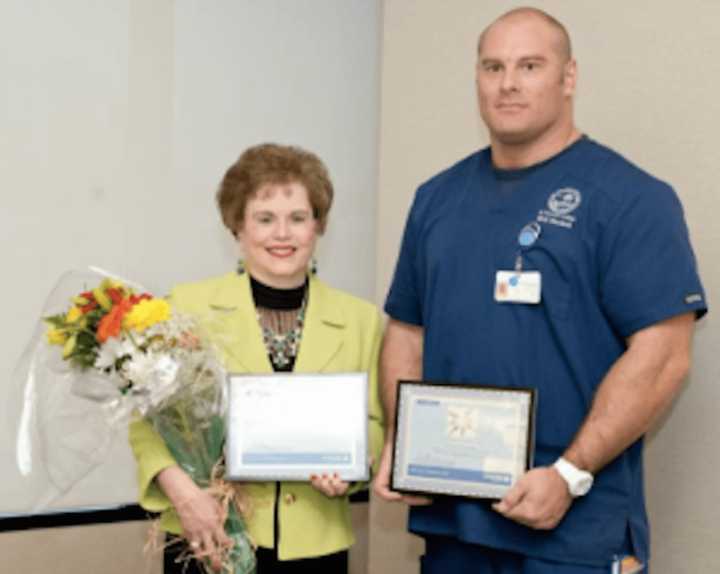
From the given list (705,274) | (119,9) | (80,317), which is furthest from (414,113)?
(80,317)

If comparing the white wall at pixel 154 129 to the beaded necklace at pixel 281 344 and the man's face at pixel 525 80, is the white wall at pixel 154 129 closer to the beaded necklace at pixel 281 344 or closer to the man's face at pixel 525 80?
the beaded necklace at pixel 281 344

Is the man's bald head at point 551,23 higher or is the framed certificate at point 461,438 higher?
the man's bald head at point 551,23

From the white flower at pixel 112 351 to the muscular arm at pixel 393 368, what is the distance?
640 mm

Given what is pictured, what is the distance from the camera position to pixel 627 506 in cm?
210

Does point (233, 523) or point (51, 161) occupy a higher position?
point (51, 161)

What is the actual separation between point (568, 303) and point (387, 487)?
0.59 m

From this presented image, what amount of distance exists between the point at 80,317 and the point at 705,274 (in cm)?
153

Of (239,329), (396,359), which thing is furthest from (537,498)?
(239,329)

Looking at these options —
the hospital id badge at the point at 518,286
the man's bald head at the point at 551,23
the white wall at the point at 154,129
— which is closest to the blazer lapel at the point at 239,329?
the hospital id badge at the point at 518,286

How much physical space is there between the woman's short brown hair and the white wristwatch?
2.70 feet

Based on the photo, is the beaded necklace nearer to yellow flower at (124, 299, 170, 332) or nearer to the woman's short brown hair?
the woman's short brown hair

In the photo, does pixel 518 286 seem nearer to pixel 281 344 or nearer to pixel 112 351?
pixel 281 344

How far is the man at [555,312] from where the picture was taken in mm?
1996

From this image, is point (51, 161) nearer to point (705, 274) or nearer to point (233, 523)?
point (233, 523)
